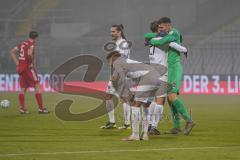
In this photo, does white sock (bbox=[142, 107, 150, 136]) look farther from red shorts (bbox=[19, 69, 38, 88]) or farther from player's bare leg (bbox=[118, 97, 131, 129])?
red shorts (bbox=[19, 69, 38, 88])

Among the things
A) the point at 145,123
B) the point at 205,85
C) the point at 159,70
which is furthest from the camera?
the point at 205,85

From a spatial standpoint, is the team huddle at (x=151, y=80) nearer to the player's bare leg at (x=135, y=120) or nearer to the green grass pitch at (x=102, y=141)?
the player's bare leg at (x=135, y=120)

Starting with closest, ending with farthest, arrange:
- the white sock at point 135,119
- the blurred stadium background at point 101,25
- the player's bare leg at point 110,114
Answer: the white sock at point 135,119 → the player's bare leg at point 110,114 → the blurred stadium background at point 101,25

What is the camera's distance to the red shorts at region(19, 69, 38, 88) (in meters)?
19.4

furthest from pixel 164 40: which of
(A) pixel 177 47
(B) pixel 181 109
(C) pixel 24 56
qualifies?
(C) pixel 24 56

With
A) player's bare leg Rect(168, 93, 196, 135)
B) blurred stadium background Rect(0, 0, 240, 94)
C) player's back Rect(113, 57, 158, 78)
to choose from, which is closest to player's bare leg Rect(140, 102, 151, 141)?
player's back Rect(113, 57, 158, 78)

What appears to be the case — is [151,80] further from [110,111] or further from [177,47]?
[110,111]

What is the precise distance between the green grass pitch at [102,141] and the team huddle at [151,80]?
0.40 m

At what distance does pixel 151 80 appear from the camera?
12.1 metres

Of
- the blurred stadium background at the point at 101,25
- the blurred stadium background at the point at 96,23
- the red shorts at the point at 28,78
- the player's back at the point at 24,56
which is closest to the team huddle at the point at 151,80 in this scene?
the red shorts at the point at 28,78

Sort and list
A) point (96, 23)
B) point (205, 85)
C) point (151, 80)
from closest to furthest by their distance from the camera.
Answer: point (151, 80) < point (205, 85) < point (96, 23)

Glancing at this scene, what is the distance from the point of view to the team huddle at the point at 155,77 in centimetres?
1192

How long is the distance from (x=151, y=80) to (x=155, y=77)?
10cm

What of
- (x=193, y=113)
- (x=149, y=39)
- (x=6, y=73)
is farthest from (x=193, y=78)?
(x=149, y=39)
